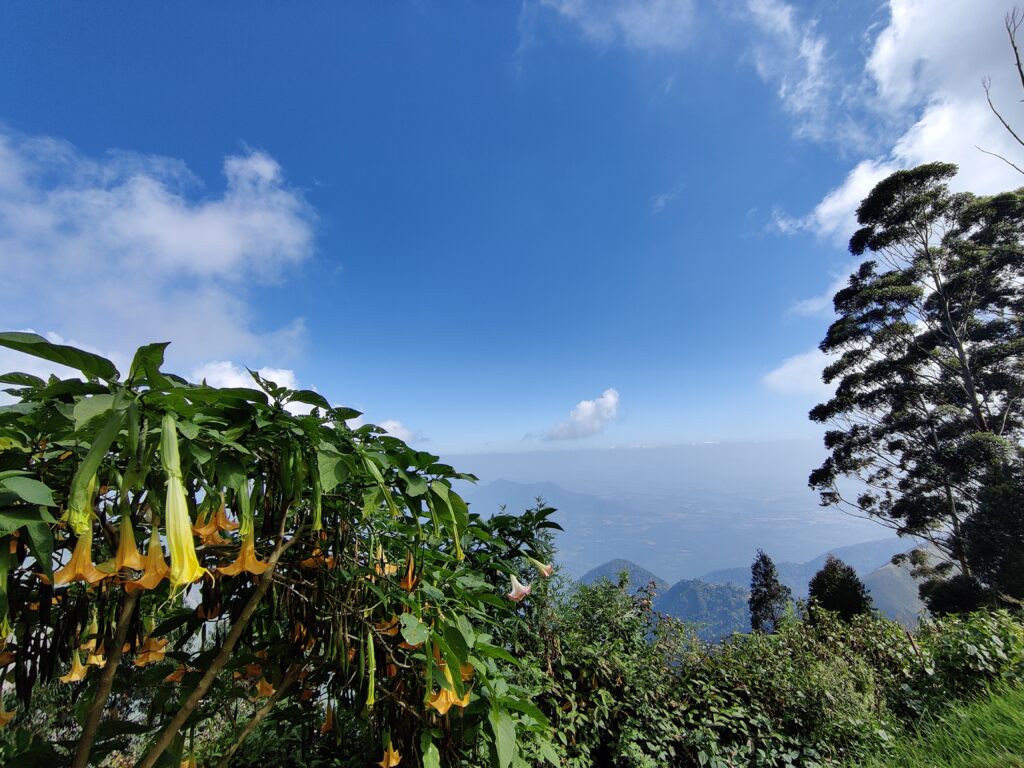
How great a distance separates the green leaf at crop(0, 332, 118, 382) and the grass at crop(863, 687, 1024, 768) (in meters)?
2.89

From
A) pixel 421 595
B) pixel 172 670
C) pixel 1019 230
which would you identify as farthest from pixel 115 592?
pixel 1019 230

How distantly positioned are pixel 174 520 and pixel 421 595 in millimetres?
733

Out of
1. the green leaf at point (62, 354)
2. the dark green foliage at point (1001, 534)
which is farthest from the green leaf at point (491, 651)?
the dark green foliage at point (1001, 534)

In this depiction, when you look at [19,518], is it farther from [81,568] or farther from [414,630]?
[414,630]

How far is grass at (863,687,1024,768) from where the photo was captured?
5.39 feet

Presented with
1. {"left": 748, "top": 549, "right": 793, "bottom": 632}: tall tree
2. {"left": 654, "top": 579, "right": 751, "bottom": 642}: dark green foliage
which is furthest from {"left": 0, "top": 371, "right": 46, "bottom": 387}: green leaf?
{"left": 654, "top": 579, "right": 751, "bottom": 642}: dark green foliage

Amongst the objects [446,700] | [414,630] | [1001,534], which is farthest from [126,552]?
[1001,534]

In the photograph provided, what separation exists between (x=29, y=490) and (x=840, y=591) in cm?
1835

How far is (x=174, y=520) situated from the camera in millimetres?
594

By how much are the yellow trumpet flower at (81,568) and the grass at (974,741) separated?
2.80 m

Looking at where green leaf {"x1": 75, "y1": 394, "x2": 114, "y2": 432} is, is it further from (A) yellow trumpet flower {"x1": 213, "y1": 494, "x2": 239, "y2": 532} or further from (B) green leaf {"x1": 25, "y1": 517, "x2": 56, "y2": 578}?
(A) yellow trumpet flower {"x1": 213, "y1": 494, "x2": 239, "y2": 532}

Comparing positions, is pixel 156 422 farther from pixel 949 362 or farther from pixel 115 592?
pixel 949 362

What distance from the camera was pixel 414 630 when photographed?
944 mm

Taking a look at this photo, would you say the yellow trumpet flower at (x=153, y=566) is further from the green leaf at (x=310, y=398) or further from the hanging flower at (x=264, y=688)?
the hanging flower at (x=264, y=688)
